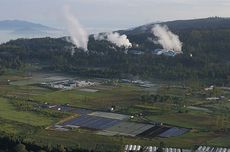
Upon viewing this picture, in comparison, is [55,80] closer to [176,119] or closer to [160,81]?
[160,81]

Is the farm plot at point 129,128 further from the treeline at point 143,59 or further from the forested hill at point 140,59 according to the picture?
the forested hill at point 140,59

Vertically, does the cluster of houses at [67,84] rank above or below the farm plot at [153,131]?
above

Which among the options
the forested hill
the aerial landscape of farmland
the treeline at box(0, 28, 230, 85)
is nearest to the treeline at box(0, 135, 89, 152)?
the aerial landscape of farmland

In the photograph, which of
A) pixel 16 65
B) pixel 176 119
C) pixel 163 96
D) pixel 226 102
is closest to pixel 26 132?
pixel 176 119

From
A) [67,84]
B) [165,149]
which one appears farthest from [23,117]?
[67,84]

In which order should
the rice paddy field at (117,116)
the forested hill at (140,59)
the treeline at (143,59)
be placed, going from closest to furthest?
the rice paddy field at (117,116)
the treeline at (143,59)
the forested hill at (140,59)

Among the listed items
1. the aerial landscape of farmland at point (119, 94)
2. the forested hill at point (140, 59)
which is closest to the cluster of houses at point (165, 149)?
the aerial landscape of farmland at point (119, 94)

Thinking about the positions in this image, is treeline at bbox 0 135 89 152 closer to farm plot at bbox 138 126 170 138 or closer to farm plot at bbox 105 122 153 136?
farm plot at bbox 105 122 153 136
